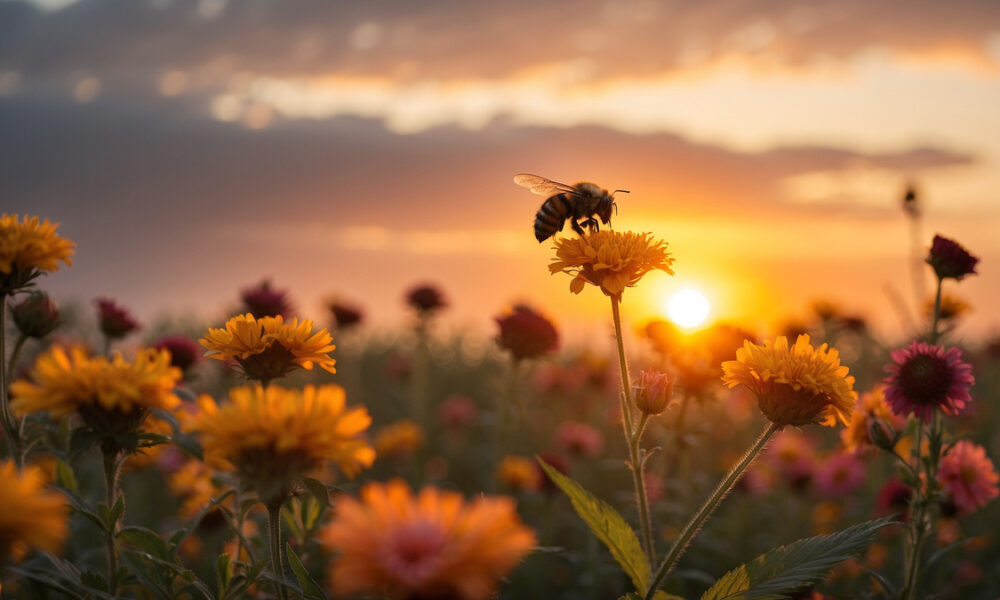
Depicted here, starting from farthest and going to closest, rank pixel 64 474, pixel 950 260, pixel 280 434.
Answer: pixel 950 260 → pixel 64 474 → pixel 280 434

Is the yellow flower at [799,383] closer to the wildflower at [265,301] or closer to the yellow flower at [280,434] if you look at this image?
the yellow flower at [280,434]

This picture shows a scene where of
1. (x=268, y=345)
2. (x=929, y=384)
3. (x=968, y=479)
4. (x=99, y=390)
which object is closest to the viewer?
(x=99, y=390)

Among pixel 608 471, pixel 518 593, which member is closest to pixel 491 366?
pixel 608 471

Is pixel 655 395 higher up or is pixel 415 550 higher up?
pixel 655 395

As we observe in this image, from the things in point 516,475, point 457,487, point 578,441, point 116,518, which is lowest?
point 457,487

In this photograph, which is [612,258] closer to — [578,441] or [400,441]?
[578,441]

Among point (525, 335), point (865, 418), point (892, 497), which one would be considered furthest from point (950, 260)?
point (525, 335)

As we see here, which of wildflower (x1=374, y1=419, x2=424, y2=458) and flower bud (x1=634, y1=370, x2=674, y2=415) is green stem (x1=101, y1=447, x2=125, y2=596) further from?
wildflower (x1=374, y1=419, x2=424, y2=458)

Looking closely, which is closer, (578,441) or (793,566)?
(793,566)
